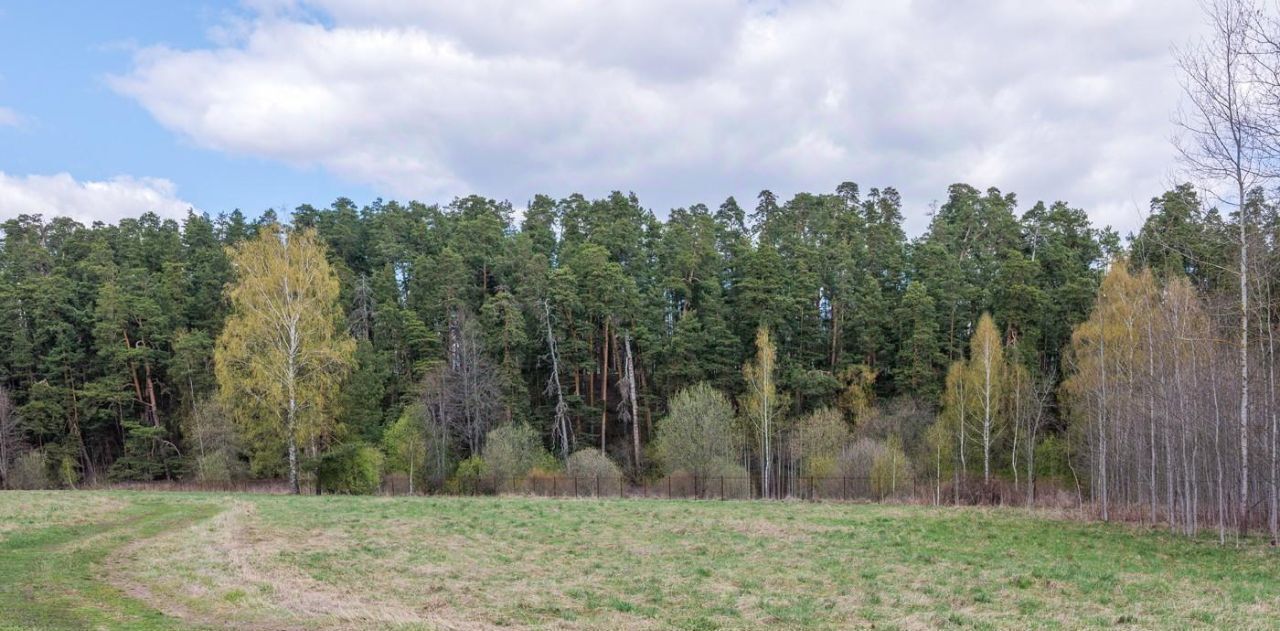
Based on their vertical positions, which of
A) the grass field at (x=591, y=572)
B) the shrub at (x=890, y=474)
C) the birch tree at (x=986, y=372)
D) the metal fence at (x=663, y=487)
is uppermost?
the birch tree at (x=986, y=372)

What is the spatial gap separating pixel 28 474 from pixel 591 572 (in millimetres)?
48087

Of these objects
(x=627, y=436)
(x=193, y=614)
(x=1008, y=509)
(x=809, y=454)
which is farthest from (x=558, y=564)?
(x=627, y=436)

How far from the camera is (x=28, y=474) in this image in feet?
158

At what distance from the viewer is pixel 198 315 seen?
2511 inches

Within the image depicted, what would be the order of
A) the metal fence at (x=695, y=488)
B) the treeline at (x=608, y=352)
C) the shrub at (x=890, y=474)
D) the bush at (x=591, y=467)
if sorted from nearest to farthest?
the metal fence at (x=695, y=488)
the shrub at (x=890, y=474)
the bush at (x=591, y=467)
the treeline at (x=608, y=352)

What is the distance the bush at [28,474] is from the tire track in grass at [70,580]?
33.7 m

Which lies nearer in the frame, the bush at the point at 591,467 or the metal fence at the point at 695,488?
the metal fence at the point at 695,488

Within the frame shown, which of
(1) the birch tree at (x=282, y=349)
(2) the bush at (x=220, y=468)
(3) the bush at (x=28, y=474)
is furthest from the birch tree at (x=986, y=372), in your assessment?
(3) the bush at (x=28, y=474)

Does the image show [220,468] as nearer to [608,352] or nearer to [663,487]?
[663,487]

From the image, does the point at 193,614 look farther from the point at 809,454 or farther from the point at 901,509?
the point at 809,454

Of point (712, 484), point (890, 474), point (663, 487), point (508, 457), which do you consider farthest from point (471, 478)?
point (890, 474)

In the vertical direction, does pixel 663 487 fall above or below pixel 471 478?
below

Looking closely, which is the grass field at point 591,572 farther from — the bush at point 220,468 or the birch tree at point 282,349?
the bush at point 220,468

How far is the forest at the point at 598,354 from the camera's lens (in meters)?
38.3
